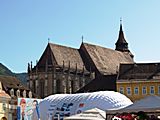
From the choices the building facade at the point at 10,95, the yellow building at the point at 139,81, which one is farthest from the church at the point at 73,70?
the building facade at the point at 10,95

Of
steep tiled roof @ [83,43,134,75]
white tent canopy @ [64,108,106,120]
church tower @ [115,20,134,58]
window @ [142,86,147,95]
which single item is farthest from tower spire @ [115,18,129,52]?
white tent canopy @ [64,108,106,120]

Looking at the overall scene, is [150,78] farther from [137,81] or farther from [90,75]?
[90,75]

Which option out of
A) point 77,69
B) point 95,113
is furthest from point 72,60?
point 95,113

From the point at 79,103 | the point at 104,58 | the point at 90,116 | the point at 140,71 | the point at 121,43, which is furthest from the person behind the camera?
the point at 121,43

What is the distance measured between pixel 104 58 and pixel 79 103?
5363cm

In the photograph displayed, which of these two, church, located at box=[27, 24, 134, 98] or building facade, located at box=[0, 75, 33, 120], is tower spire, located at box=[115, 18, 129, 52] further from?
building facade, located at box=[0, 75, 33, 120]

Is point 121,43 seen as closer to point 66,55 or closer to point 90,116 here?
point 66,55

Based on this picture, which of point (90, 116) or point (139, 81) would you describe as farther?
point (139, 81)

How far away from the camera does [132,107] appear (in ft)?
40.1

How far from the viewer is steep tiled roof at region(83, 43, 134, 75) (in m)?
86.1

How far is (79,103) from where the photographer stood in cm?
3562

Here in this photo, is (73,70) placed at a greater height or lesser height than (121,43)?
lesser

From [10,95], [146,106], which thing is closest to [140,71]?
[10,95]

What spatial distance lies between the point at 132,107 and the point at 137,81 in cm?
5120
